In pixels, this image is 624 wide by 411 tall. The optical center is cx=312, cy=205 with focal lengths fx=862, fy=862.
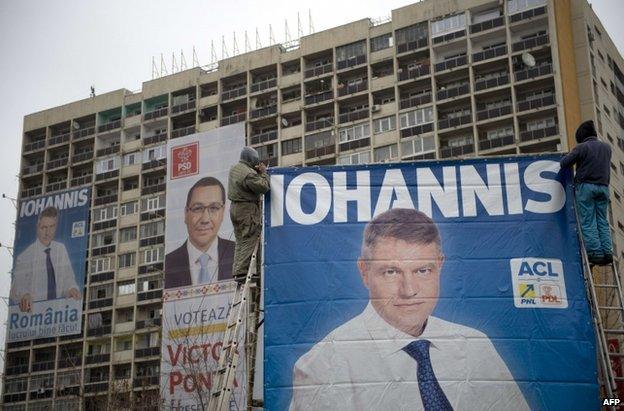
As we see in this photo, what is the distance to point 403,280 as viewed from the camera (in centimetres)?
984

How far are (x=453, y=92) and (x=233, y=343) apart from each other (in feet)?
143

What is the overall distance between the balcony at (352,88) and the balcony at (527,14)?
9783 mm

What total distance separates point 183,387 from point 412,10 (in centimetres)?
2675

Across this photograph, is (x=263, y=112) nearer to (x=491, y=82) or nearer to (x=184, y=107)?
(x=184, y=107)

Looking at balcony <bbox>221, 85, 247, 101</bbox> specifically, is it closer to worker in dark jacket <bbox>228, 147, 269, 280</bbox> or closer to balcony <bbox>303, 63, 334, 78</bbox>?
balcony <bbox>303, 63, 334, 78</bbox>

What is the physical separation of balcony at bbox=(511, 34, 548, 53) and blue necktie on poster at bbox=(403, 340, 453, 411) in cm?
4215

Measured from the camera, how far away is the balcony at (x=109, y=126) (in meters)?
64.2

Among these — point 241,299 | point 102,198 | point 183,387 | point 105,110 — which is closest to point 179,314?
point 183,387

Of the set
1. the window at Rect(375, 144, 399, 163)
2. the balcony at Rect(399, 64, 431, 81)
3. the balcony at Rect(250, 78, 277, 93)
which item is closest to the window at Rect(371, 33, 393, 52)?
the balcony at Rect(399, 64, 431, 81)

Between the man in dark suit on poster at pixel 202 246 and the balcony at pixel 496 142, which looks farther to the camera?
the man in dark suit on poster at pixel 202 246

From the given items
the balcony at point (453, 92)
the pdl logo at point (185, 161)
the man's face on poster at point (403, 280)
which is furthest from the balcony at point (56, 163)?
the man's face on poster at point (403, 280)

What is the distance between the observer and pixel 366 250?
9.95 m

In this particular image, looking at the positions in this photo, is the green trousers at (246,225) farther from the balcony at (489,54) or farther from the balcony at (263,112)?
the balcony at (263,112)

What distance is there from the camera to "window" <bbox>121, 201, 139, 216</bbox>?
61344mm
